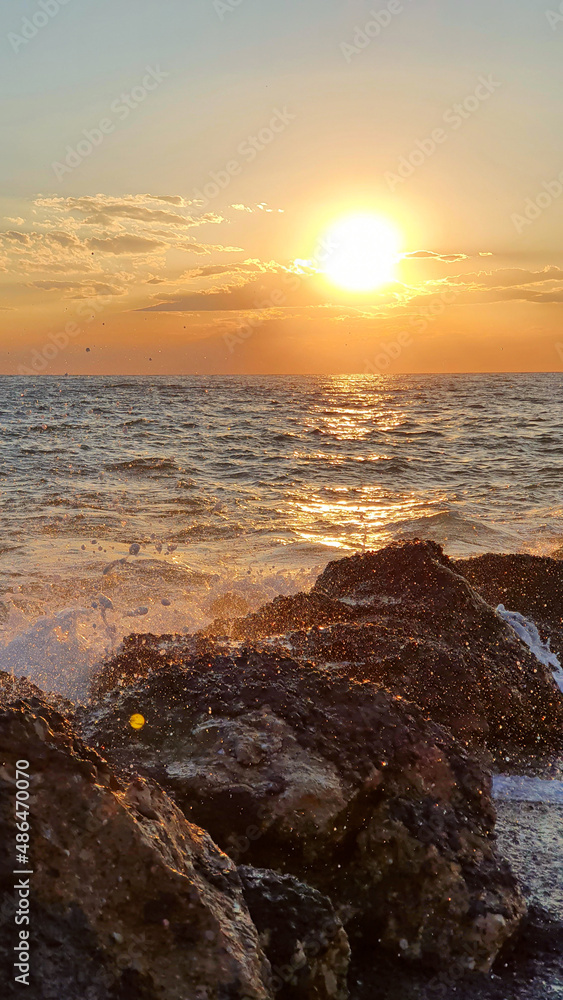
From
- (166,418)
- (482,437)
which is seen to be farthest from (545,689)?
(166,418)

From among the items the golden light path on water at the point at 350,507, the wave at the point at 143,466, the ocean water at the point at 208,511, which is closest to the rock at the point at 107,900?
the ocean water at the point at 208,511

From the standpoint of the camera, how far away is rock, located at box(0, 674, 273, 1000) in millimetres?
2031

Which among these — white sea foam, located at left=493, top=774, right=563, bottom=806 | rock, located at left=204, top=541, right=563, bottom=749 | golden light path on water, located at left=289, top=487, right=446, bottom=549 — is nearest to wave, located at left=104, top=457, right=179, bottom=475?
golden light path on water, located at left=289, top=487, right=446, bottom=549

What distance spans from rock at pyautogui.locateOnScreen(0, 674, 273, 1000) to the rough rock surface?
15.0 ft

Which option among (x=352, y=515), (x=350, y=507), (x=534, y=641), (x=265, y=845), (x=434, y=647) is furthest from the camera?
(x=350, y=507)

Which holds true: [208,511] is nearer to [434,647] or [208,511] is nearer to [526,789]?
[434,647]

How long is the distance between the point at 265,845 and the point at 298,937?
0.46 meters

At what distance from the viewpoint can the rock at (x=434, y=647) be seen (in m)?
4.41

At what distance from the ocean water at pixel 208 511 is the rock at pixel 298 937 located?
3277 mm

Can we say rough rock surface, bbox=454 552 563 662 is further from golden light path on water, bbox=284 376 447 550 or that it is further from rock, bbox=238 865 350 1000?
golden light path on water, bbox=284 376 447 550

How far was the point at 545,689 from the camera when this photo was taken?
473 centimetres

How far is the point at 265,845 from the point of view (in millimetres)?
2822

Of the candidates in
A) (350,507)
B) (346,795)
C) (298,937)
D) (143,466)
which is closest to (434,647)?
(346,795)

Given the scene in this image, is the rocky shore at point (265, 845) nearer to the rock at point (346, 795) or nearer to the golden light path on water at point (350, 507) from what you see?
the rock at point (346, 795)
